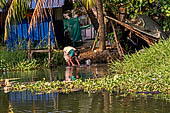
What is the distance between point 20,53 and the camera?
1678 centimetres

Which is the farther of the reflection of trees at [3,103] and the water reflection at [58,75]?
the water reflection at [58,75]

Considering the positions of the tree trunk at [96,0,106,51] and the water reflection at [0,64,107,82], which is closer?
the water reflection at [0,64,107,82]

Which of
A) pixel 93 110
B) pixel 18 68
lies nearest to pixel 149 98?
pixel 93 110

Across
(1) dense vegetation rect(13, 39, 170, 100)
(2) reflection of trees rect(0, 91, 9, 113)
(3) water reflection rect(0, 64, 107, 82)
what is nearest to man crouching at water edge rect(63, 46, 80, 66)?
(3) water reflection rect(0, 64, 107, 82)

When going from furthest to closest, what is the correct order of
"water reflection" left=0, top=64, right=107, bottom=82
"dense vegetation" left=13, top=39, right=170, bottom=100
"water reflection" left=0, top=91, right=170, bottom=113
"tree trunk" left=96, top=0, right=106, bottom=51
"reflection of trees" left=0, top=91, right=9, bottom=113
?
"tree trunk" left=96, top=0, right=106, bottom=51 → "water reflection" left=0, top=64, right=107, bottom=82 → "dense vegetation" left=13, top=39, right=170, bottom=100 → "reflection of trees" left=0, top=91, right=9, bottom=113 → "water reflection" left=0, top=91, right=170, bottom=113

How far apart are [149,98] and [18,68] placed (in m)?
9.09

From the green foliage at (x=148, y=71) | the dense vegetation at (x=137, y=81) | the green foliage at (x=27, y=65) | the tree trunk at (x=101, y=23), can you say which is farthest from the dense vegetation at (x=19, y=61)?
the dense vegetation at (x=137, y=81)

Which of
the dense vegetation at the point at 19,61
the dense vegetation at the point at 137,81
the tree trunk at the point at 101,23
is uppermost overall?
the tree trunk at the point at 101,23

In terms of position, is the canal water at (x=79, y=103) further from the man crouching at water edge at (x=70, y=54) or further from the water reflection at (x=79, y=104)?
the man crouching at water edge at (x=70, y=54)

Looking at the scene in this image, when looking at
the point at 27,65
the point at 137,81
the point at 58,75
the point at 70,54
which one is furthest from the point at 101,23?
the point at 137,81

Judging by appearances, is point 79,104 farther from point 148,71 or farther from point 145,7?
point 145,7

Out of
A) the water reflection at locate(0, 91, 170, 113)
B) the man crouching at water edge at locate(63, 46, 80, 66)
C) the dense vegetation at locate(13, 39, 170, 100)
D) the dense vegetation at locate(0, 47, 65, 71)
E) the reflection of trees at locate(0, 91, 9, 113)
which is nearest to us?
the water reflection at locate(0, 91, 170, 113)

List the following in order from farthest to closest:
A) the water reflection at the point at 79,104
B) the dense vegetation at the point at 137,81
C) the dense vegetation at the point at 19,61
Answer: the dense vegetation at the point at 19,61 → the dense vegetation at the point at 137,81 → the water reflection at the point at 79,104

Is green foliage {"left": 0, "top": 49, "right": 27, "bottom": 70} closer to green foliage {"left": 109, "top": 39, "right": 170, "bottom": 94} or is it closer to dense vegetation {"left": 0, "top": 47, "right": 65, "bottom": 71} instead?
dense vegetation {"left": 0, "top": 47, "right": 65, "bottom": 71}
